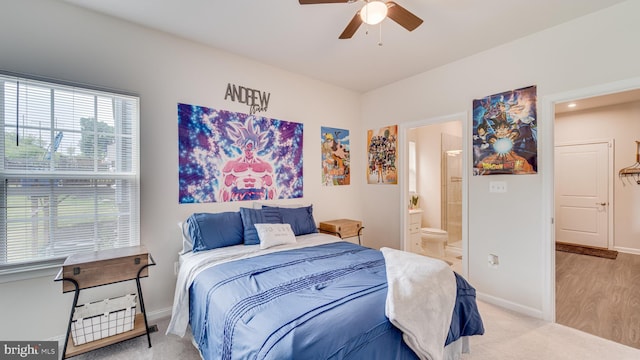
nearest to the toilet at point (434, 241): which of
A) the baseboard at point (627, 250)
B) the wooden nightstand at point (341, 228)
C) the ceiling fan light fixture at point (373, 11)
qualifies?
the wooden nightstand at point (341, 228)

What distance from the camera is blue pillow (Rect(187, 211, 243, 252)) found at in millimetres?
2426

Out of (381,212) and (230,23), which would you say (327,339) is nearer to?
(230,23)

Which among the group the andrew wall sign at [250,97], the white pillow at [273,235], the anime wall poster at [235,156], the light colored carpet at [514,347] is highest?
the andrew wall sign at [250,97]

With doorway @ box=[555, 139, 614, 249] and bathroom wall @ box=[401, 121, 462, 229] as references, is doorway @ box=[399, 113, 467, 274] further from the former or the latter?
doorway @ box=[555, 139, 614, 249]

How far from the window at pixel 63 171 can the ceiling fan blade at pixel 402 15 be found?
7.80 feet

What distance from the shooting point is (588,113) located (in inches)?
187

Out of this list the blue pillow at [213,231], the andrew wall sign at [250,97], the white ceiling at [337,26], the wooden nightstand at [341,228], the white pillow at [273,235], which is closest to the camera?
the white ceiling at [337,26]

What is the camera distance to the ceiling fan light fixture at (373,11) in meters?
1.70

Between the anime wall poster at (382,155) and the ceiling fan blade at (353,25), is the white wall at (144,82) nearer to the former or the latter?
the anime wall poster at (382,155)

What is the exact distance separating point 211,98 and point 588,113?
6.56m

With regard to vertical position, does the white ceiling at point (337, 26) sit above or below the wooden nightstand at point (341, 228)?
above

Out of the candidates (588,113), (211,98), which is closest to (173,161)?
(211,98)

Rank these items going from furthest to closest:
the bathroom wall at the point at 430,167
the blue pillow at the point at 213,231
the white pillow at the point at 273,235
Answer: the bathroom wall at the point at 430,167 < the white pillow at the point at 273,235 < the blue pillow at the point at 213,231

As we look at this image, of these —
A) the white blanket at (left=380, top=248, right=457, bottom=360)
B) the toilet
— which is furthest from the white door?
the white blanket at (left=380, top=248, right=457, bottom=360)
